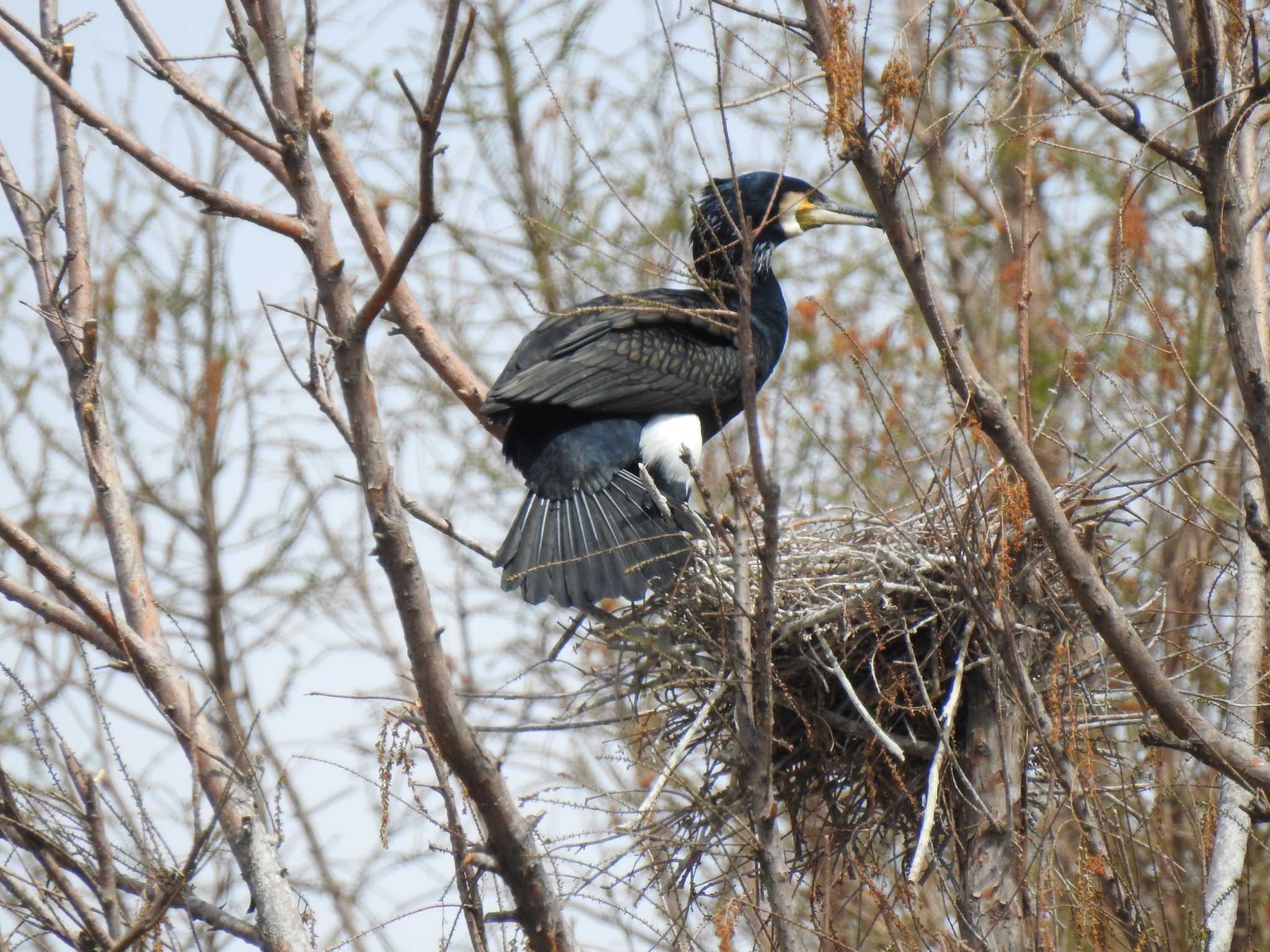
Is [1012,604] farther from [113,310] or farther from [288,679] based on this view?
[113,310]

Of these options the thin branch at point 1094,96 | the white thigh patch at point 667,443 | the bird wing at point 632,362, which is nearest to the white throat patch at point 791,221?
the bird wing at point 632,362

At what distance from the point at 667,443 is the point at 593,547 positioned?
0.77 m

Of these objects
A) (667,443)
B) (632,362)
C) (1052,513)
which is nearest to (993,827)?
(1052,513)

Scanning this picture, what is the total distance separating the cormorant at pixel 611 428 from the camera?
4523 millimetres

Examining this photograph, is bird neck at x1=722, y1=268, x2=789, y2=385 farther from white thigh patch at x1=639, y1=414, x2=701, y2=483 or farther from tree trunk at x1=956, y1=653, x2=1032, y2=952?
tree trunk at x1=956, y1=653, x2=1032, y2=952

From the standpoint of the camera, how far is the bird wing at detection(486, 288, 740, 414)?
5.12 m

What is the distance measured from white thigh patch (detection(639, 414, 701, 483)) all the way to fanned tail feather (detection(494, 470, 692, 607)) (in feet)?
0.60

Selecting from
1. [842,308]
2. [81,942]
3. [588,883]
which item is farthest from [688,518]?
[842,308]

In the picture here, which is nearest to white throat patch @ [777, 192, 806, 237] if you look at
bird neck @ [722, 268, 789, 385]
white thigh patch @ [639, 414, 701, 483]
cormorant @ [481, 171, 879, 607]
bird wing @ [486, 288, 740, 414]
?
bird neck @ [722, 268, 789, 385]

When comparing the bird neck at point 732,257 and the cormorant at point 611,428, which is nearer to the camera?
the cormorant at point 611,428

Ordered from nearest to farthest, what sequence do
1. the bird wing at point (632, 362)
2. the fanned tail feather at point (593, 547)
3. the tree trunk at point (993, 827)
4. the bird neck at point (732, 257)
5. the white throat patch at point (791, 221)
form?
1. the tree trunk at point (993, 827)
2. the fanned tail feather at point (593, 547)
3. the bird wing at point (632, 362)
4. the bird neck at point (732, 257)
5. the white throat patch at point (791, 221)

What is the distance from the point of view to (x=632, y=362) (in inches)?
208

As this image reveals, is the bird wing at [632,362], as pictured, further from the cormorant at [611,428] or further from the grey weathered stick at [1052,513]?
the grey weathered stick at [1052,513]

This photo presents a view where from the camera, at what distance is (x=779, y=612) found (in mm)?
4270
